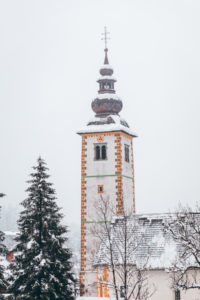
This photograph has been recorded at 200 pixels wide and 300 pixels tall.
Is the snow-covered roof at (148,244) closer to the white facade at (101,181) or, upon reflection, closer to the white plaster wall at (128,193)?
the white facade at (101,181)

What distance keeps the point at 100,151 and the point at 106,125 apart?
2.32m

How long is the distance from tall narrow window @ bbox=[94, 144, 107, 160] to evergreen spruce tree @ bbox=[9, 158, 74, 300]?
15.1 meters

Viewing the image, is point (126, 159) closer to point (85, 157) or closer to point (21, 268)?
point (85, 157)

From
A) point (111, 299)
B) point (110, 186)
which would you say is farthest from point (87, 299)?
point (110, 186)

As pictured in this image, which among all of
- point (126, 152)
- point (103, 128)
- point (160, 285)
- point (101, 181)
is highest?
point (103, 128)

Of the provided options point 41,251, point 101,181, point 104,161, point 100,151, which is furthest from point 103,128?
point 41,251

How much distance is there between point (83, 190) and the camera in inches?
1780

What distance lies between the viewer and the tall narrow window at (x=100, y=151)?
1806 inches


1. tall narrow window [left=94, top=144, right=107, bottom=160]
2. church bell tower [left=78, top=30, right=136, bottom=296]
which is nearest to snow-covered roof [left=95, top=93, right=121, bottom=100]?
church bell tower [left=78, top=30, right=136, bottom=296]

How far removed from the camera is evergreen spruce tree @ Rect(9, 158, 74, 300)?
28.8m

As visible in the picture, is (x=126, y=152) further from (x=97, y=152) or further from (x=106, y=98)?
(x=106, y=98)

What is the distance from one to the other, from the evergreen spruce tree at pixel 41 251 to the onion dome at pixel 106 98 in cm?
1721

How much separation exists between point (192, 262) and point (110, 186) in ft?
40.8

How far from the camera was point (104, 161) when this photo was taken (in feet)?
150
